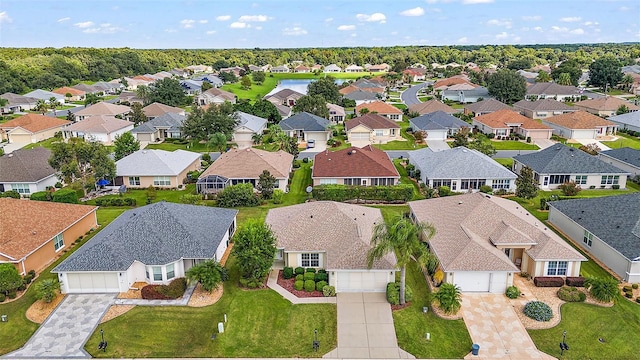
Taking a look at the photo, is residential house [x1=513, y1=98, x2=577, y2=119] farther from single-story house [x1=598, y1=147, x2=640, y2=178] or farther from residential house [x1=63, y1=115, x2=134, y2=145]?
residential house [x1=63, y1=115, x2=134, y2=145]

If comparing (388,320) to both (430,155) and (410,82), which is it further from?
(410,82)

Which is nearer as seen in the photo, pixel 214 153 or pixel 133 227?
pixel 133 227

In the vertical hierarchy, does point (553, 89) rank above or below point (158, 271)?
above

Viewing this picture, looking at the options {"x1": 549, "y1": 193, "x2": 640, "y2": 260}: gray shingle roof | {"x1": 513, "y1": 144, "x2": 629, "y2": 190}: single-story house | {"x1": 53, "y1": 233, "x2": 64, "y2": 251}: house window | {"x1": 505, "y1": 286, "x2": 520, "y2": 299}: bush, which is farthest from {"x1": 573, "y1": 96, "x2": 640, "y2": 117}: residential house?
{"x1": 53, "y1": 233, "x2": 64, "y2": 251}: house window

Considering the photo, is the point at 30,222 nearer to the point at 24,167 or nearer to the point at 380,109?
the point at 24,167

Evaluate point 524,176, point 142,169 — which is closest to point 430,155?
point 524,176

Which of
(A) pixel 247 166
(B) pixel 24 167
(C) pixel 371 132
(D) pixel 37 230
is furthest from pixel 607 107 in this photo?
(B) pixel 24 167

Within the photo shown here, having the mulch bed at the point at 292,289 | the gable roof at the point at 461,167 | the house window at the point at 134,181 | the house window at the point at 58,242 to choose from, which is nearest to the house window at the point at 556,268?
the mulch bed at the point at 292,289

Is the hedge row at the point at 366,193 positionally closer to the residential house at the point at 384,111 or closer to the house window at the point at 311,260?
the house window at the point at 311,260
